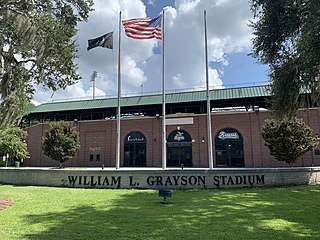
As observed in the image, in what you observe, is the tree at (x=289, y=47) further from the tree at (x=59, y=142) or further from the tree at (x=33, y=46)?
the tree at (x=59, y=142)

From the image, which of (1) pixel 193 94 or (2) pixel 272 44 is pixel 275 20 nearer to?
(2) pixel 272 44

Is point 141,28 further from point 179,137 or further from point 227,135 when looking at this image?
point 227,135

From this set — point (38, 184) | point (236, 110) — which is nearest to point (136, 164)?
point (236, 110)

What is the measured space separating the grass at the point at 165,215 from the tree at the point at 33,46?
13.4ft

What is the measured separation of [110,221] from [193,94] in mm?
27695

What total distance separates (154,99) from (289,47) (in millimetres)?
24873

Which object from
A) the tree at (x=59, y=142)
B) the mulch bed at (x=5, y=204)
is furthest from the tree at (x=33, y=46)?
the tree at (x=59, y=142)

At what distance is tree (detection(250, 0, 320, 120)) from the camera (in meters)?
8.77

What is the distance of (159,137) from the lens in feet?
110

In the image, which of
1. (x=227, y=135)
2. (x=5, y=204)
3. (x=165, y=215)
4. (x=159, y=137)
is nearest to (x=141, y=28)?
(x=5, y=204)

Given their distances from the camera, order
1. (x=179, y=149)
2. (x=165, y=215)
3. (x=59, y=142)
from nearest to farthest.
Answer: (x=165, y=215)
(x=59, y=142)
(x=179, y=149)

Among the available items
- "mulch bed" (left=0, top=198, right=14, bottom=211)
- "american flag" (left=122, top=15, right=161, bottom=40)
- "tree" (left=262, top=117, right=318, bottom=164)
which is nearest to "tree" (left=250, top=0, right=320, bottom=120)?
"tree" (left=262, top=117, right=318, bottom=164)

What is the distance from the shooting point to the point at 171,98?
35000 millimetres

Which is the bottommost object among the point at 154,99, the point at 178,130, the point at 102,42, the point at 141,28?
the point at 178,130
